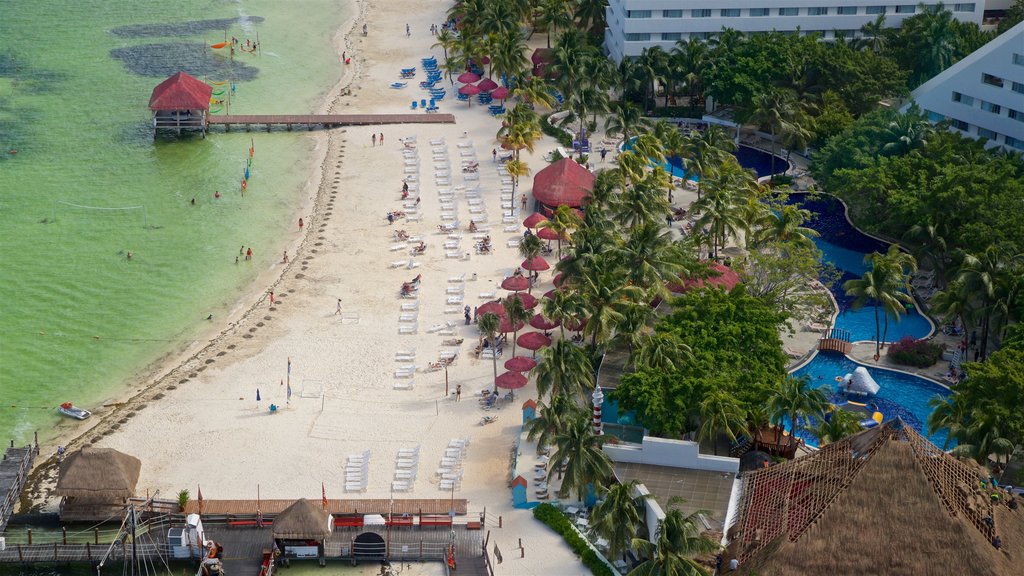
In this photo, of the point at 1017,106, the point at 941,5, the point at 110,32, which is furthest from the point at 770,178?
the point at 110,32

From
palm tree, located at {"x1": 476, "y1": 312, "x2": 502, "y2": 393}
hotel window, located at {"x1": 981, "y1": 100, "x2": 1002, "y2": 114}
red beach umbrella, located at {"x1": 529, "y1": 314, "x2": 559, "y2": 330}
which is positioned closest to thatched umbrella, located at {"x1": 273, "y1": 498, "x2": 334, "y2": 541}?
palm tree, located at {"x1": 476, "y1": 312, "x2": 502, "y2": 393}

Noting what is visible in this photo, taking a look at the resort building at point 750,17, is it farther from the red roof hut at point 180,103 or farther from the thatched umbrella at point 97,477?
the thatched umbrella at point 97,477

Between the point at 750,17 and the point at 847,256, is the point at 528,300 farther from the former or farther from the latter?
the point at 750,17

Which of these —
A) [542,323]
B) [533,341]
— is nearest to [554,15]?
[542,323]

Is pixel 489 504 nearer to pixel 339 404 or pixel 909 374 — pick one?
pixel 339 404

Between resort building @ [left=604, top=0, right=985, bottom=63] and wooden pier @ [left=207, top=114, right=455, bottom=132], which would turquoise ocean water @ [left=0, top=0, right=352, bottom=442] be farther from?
resort building @ [left=604, top=0, right=985, bottom=63]
